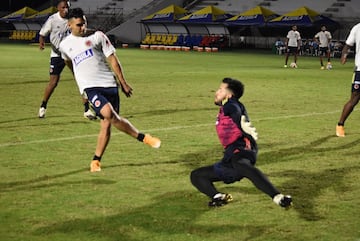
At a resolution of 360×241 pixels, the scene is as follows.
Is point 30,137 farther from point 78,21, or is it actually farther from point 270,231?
point 270,231

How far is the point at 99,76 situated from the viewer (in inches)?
379

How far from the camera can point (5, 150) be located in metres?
10.9

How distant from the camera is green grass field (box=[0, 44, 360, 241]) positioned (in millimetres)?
6840

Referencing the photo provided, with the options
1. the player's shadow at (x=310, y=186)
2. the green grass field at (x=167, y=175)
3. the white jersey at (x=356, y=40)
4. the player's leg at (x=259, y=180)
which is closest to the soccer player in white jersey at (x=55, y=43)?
the green grass field at (x=167, y=175)

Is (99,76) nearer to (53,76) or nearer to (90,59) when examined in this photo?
(90,59)

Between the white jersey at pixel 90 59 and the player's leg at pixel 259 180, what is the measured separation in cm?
296

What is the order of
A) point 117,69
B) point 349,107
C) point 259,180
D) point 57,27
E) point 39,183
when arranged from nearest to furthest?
point 259,180 < point 39,183 < point 117,69 < point 349,107 < point 57,27

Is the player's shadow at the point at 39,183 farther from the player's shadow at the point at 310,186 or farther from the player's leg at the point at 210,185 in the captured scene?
the player's shadow at the point at 310,186

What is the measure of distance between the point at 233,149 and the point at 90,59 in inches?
119

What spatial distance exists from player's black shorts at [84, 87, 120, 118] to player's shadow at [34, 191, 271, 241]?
221 centimetres

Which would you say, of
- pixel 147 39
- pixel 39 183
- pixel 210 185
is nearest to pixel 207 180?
pixel 210 185

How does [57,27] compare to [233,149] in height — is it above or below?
below

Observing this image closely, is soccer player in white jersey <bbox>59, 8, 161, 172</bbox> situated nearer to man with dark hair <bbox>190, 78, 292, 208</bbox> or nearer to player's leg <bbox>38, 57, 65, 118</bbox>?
man with dark hair <bbox>190, 78, 292, 208</bbox>

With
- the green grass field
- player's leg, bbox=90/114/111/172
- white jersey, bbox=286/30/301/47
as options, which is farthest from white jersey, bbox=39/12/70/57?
white jersey, bbox=286/30/301/47
